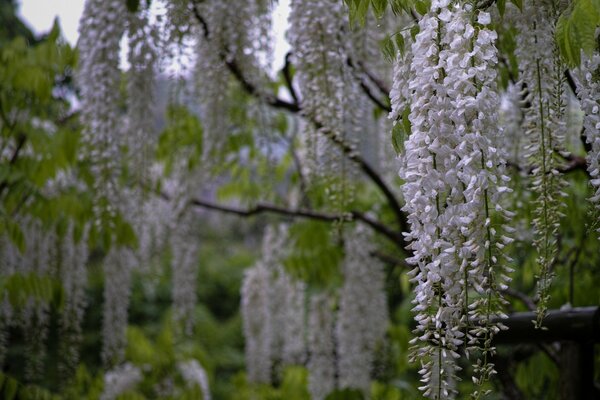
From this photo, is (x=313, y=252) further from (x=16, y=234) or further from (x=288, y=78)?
(x=16, y=234)

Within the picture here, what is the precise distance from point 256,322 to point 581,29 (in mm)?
4734

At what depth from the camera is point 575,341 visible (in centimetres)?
218

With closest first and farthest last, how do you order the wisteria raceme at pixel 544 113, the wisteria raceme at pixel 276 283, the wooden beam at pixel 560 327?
the wisteria raceme at pixel 544 113
the wooden beam at pixel 560 327
the wisteria raceme at pixel 276 283

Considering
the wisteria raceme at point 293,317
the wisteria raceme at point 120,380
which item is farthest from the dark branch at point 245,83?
the wisteria raceme at point 120,380

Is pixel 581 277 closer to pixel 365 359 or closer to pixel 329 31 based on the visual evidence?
pixel 365 359

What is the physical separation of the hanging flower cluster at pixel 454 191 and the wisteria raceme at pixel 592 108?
224 mm

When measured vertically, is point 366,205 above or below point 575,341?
above

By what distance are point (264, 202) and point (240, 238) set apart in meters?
9.15

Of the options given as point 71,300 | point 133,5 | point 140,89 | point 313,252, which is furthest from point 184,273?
point 133,5

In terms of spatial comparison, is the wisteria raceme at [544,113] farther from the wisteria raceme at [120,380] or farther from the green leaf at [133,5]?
the wisteria raceme at [120,380]

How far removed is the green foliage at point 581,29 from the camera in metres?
1.44

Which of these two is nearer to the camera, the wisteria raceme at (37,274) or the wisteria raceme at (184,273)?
the wisteria raceme at (37,274)

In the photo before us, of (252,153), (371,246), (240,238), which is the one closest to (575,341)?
(371,246)

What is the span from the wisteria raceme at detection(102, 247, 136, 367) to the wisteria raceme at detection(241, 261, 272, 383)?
1.44 metres
